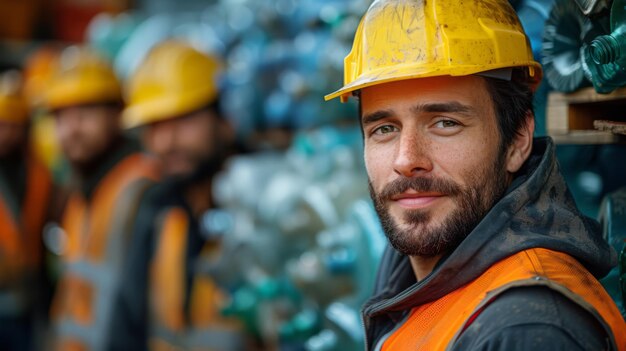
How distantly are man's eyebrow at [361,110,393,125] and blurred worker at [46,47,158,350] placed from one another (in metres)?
3.32

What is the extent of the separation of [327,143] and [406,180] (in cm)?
178

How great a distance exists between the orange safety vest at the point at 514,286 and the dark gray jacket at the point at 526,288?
14 mm

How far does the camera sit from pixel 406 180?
1829mm

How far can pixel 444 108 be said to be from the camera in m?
1.82

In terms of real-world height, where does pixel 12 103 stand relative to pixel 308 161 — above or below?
above

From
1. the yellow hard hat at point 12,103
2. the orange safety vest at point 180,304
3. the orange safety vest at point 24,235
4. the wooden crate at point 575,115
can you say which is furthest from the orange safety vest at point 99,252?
the wooden crate at point 575,115

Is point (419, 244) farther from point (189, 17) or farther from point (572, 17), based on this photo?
point (189, 17)

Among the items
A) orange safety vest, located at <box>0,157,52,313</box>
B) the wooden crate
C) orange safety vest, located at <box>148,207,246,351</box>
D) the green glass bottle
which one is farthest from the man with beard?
orange safety vest, located at <box>0,157,52,313</box>

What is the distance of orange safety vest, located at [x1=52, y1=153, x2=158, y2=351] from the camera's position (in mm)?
→ 5043

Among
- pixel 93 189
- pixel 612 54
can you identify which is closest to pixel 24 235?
pixel 93 189

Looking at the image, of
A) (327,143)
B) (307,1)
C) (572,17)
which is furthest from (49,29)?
(572,17)

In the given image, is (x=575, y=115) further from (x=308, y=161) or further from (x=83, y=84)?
(x=83, y=84)

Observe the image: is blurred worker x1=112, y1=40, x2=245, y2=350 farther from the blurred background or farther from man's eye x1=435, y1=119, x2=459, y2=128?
man's eye x1=435, y1=119, x2=459, y2=128

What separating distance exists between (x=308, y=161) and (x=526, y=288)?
2.26 meters
